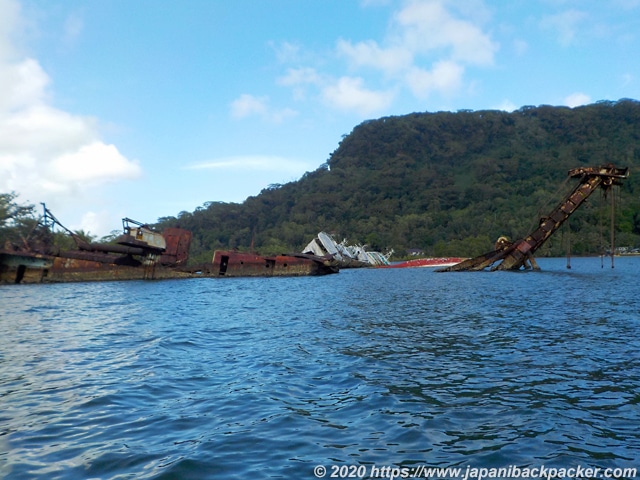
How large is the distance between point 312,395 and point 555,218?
33.9 metres

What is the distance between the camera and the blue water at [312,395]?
4832mm

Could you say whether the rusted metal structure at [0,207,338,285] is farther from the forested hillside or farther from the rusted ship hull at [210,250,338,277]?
the forested hillside

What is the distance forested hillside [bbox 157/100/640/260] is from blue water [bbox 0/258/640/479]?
77832 millimetres

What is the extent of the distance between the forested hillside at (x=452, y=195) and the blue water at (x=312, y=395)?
77832 millimetres

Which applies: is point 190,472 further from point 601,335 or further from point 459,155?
point 459,155

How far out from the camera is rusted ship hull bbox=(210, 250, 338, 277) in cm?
4259

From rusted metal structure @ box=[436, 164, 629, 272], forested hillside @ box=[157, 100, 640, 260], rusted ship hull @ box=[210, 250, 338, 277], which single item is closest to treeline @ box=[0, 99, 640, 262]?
forested hillside @ box=[157, 100, 640, 260]

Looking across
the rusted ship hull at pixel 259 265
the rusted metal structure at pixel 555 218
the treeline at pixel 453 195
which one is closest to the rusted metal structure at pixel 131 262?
the rusted ship hull at pixel 259 265

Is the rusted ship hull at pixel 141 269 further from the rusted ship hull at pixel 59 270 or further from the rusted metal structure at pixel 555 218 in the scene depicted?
the rusted metal structure at pixel 555 218

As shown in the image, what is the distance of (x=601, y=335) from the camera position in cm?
1114

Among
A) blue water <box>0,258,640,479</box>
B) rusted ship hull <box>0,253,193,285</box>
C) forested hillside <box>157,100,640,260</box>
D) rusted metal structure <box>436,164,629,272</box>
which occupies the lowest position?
blue water <box>0,258,640,479</box>

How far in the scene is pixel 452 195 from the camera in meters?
143

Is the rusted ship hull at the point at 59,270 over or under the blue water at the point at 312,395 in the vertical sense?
over

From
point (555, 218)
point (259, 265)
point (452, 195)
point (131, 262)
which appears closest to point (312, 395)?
point (131, 262)
